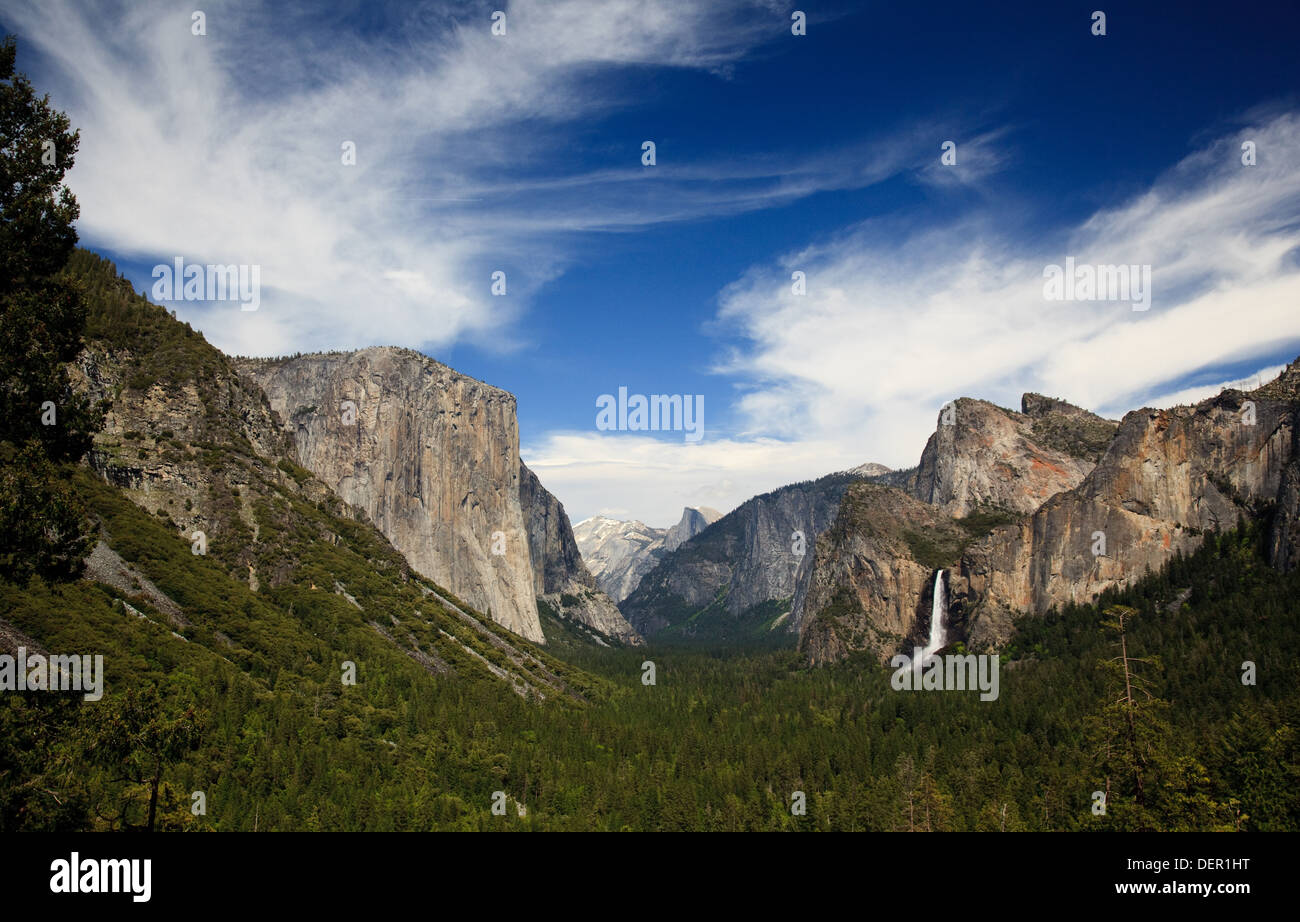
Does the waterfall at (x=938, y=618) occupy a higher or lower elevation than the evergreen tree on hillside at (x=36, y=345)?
lower

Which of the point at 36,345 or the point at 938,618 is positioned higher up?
the point at 36,345

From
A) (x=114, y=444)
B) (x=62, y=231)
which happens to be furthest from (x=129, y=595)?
(x=62, y=231)

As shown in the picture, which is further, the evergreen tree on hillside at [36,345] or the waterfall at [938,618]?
the waterfall at [938,618]

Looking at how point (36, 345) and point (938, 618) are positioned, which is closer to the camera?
point (36, 345)

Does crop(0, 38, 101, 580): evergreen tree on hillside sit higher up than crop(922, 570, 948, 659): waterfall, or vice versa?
crop(0, 38, 101, 580): evergreen tree on hillside

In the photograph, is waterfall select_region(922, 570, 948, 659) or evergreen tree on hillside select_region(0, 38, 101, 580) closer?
evergreen tree on hillside select_region(0, 38, 101, 580)
